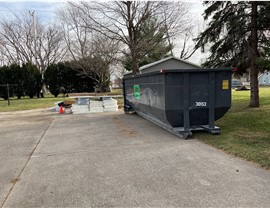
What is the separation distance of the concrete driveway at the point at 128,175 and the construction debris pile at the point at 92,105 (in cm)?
625

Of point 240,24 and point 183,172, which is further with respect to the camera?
point 240,24

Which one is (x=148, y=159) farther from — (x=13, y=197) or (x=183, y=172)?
(x=13, y=197)

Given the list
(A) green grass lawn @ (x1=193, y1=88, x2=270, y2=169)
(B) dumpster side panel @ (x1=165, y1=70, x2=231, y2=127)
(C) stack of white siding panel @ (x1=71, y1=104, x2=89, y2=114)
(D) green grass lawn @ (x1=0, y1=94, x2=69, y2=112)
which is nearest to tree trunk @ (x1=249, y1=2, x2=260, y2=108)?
(A) green grass lawn @ (x1=193, y1=88, x2=270, y2=169)

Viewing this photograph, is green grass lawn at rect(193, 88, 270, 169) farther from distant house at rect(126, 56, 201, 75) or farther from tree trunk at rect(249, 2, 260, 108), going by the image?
distant house at rect(126, 56, 201, 75)

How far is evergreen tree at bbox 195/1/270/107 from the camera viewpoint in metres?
9.55

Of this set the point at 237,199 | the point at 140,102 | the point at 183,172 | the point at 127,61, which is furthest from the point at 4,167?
the point at 127,61

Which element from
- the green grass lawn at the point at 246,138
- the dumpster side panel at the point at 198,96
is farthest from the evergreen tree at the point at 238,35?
the dumpster side panel at the point at 198,96

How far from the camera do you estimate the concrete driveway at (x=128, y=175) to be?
2.73m

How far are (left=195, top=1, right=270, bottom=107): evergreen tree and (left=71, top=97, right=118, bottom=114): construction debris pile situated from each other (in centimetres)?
504

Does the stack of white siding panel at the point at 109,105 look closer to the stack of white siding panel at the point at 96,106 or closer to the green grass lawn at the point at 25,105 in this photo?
the stack of white siding panel at the point at 96,106

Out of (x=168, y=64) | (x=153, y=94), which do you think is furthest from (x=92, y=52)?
(x=153, y=94)

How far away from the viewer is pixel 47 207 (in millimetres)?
2643

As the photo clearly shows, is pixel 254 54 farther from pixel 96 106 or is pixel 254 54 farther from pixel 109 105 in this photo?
pixel 96 106

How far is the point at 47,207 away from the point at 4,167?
1.87 metres
